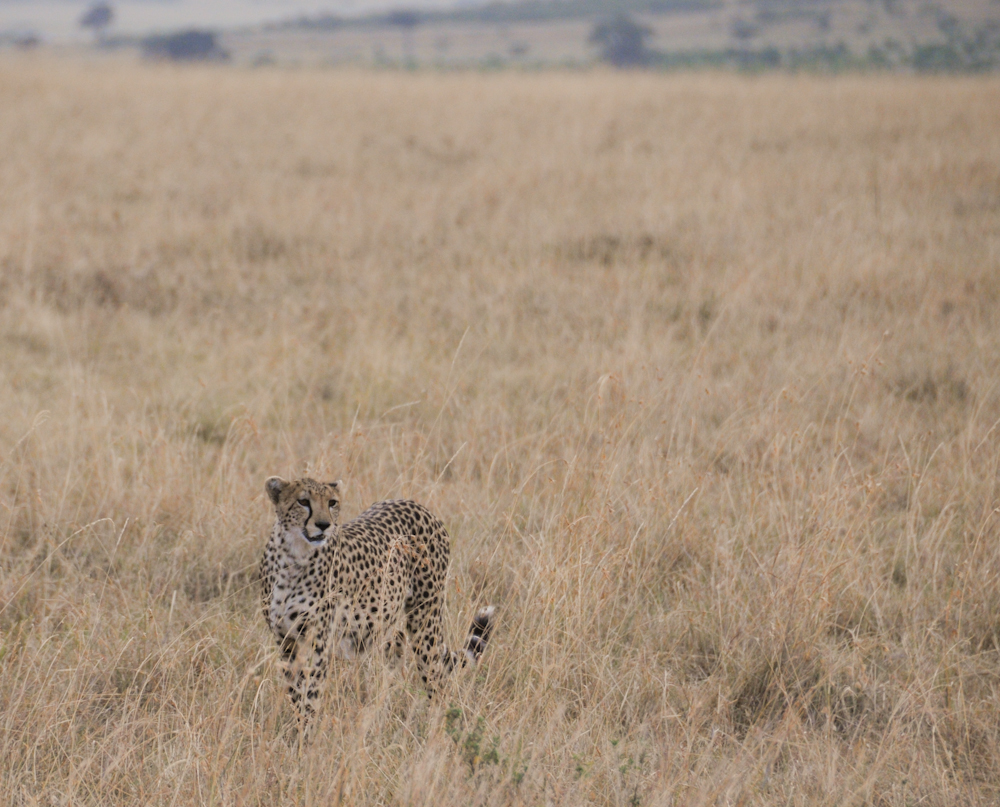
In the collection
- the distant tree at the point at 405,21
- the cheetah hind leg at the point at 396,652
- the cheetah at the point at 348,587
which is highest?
the distant tree at the point at 405,21

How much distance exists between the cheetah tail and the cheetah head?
0.53 metres

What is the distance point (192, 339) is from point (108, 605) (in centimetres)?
253

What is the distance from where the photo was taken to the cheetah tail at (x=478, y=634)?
2.45 metres

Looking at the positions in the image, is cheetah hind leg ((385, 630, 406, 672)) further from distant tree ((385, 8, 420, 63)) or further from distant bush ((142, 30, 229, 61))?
distant tree ((385, 8, 420, 63))

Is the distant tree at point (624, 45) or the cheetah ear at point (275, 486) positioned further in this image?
the distant tree at point (624, 45)

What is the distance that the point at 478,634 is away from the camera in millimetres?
2537

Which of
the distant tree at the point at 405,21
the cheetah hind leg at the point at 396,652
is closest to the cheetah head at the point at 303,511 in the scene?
the cheetah hind leg at the point at 396,652

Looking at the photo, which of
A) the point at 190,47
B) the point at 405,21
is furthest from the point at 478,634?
the point at 405,21

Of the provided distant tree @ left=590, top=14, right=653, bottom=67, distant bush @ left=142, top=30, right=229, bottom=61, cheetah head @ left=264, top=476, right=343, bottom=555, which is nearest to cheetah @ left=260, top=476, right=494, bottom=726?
cheetah head @ left=264, top=476, right=343, bottom=555

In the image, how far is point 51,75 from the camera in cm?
1466

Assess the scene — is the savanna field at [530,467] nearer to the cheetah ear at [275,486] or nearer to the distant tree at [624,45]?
the cheetah ear at [275,486]

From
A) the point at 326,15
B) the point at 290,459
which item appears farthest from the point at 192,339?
the point at 326,15

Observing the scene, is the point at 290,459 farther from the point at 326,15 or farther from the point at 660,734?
the point at 326,15

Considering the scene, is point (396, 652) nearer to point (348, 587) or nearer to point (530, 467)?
point (348, 587)
